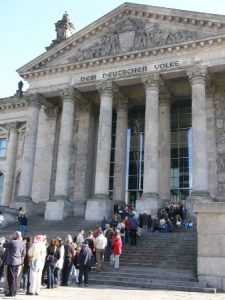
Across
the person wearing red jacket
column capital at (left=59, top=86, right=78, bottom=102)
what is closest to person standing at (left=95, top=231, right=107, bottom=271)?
the person wearing red jacket

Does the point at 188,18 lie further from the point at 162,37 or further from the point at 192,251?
the point at 192,251

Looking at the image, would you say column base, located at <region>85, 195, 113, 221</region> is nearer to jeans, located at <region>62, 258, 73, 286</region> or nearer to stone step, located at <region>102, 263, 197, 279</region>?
stone step, located at <region>102, 263, 197, 279</region>

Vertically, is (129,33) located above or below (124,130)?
above

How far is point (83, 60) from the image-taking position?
32.2 m

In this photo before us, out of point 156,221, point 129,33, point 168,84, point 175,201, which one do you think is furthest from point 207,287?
point 129,33

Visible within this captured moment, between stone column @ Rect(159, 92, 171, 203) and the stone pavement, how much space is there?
16635 millimetres

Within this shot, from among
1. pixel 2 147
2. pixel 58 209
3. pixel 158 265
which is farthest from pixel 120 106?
pixel 158 265

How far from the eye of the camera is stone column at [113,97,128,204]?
31875mm

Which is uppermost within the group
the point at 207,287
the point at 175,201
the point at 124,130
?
the point at 124,130

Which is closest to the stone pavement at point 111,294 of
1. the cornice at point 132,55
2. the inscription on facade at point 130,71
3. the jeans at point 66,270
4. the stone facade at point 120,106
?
the jeans at point 66,270

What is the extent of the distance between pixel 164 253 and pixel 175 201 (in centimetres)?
1265

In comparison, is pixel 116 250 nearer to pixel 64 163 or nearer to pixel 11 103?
pixel 64 163

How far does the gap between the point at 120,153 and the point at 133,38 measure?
30.4ft

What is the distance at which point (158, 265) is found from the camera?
17.2 meters
